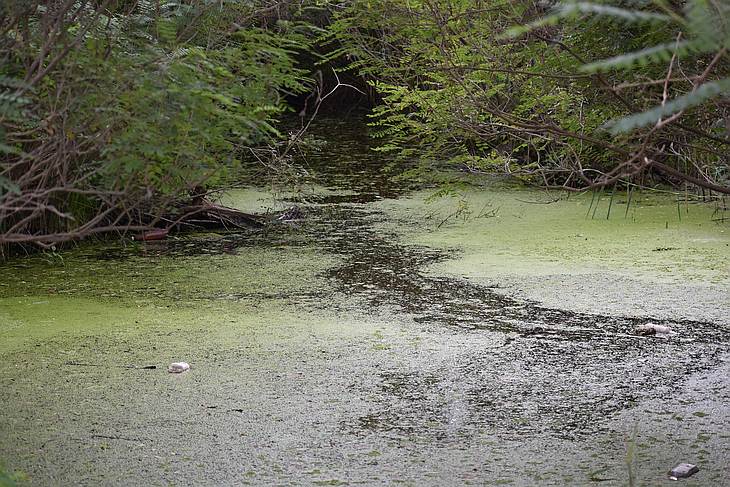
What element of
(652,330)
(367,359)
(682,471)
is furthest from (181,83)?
(652,330)

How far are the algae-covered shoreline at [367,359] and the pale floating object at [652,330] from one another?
4 cm

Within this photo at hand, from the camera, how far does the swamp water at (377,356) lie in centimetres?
238

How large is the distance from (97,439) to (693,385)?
58.1 inches

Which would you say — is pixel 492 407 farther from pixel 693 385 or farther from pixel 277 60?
pixel 277 60

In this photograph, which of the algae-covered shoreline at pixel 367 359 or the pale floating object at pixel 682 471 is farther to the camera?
the algae-covered shoreline at pixel 367 359

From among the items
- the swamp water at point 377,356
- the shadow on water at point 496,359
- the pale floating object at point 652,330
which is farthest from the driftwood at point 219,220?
the pale floating object at point 652,330

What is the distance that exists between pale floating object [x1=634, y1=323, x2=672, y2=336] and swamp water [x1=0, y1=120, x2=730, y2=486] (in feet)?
0.16

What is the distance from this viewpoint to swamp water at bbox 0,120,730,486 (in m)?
2.38

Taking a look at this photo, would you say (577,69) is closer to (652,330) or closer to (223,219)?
(652,330)

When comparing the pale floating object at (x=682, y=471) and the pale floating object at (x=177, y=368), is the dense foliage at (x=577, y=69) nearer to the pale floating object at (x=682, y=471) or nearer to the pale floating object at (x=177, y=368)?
the pale floating object at (x=682, y=471)

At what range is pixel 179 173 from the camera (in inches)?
71.3

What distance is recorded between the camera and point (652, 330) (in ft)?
10.7

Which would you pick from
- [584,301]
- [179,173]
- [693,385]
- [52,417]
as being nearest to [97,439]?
[52,417]

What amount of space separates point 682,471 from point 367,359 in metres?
1.00
